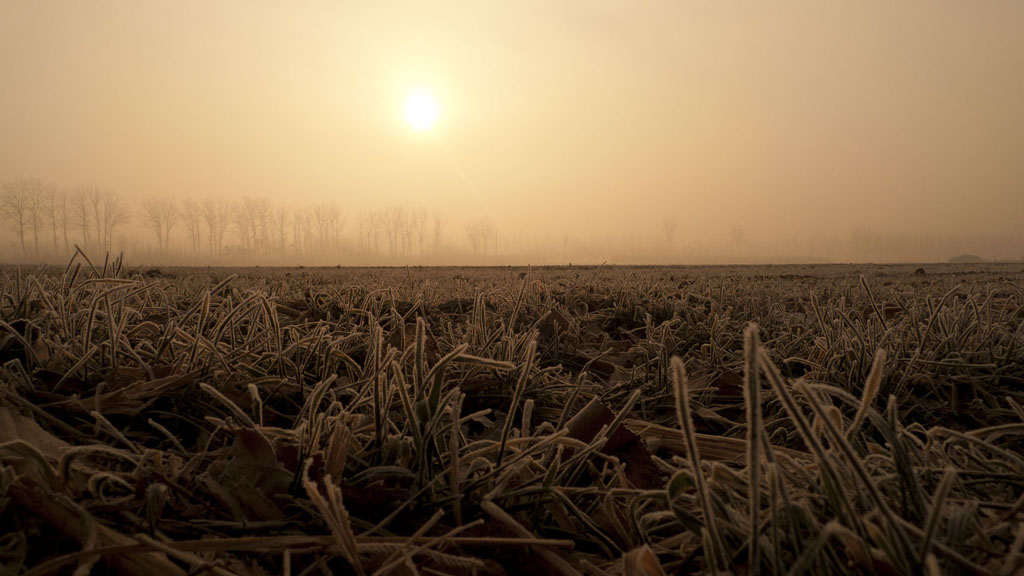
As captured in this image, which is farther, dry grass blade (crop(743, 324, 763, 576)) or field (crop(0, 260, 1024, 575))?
field (crop(0, 260, 1024, 575))

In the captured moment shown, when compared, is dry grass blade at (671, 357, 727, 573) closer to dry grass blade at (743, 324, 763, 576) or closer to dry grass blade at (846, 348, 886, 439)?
dry grass blade at (743, 324, 763, 576)

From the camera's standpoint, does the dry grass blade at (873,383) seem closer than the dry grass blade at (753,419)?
No

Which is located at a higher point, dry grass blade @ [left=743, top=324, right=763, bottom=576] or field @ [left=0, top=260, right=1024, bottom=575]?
dry grass blade @ [left=743, top=324, right=763, bottom=576]

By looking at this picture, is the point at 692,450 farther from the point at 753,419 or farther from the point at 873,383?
the point at 873,383

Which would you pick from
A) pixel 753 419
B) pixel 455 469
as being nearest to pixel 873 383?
pixel 753 419

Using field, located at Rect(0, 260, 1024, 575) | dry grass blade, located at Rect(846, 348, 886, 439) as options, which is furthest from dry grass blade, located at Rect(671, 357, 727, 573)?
dry grass blade, located at Rect(846, 348, 886, 439)

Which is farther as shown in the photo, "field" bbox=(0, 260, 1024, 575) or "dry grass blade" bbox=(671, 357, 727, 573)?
"field" bbox=(0, 260, 1024, 575)

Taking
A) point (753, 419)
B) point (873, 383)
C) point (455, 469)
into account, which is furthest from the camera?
point (455, 469)

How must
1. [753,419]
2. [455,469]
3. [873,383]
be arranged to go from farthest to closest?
[455,469]
[873,383]
[753,419]

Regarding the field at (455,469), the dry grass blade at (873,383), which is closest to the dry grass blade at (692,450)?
the field at (455,469)

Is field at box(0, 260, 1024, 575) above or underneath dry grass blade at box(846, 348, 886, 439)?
underneath

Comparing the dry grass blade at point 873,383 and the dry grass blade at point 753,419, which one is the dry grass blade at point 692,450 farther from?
the dry grass blade at point 873,383

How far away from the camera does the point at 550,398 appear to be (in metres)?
2.11

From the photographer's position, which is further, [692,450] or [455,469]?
[455,469]
